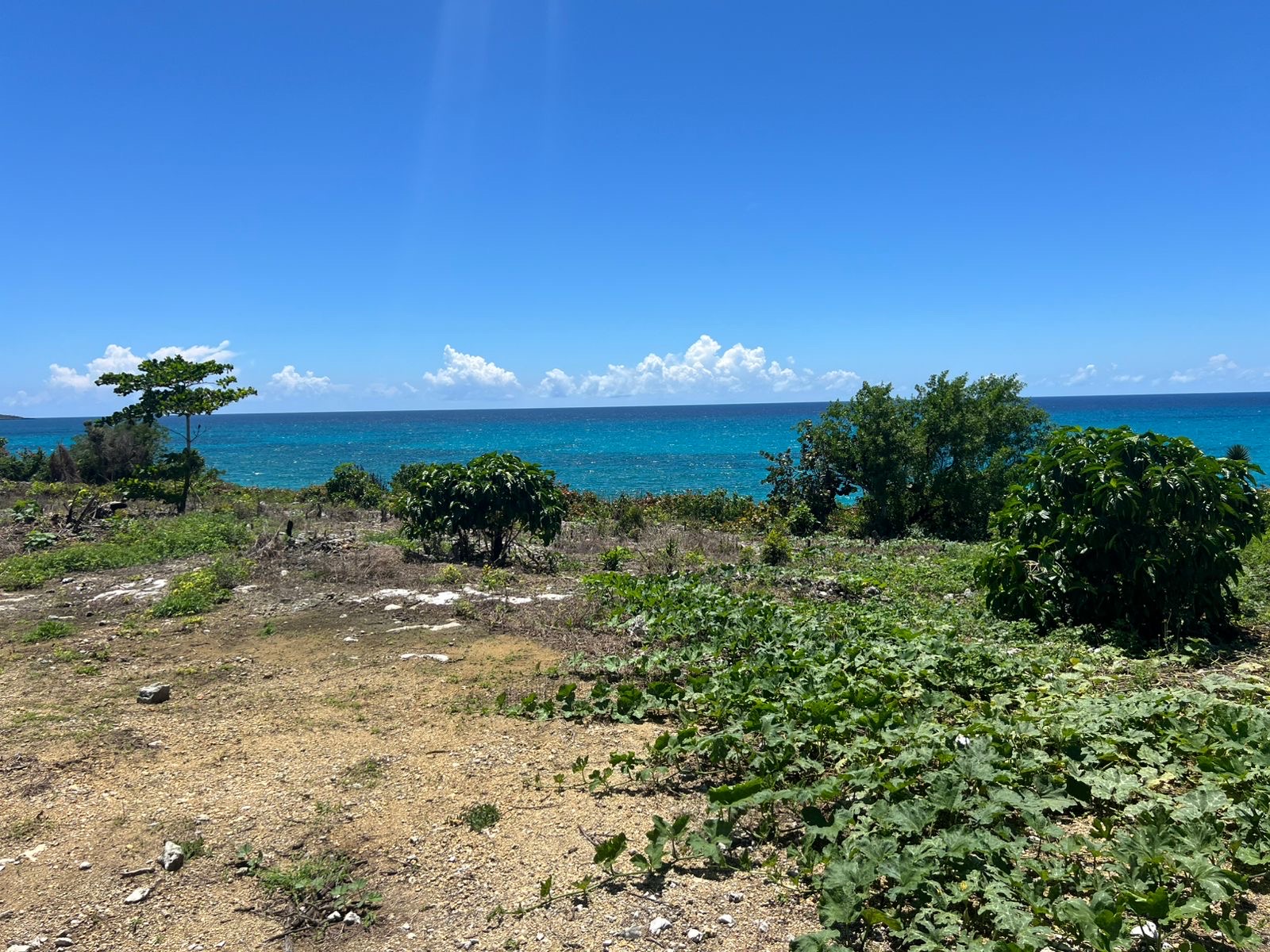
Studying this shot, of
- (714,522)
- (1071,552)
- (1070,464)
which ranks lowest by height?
(714,522)

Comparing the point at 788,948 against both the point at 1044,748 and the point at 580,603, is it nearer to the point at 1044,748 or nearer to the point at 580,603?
the point at 1044,748

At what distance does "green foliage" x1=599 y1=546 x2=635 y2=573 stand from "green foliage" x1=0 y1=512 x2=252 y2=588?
688 cm

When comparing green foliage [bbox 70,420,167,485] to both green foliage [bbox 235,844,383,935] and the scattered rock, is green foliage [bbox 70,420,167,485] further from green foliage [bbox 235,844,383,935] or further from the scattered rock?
green foliage [bbox 235,844,383,935]

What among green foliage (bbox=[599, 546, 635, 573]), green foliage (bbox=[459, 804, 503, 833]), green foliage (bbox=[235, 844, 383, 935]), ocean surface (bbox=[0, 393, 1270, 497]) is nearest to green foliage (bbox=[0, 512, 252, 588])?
green foliage (bbox=[599, 546, 635, 573])

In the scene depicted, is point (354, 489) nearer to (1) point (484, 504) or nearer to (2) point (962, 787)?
(1) point (484, 504)

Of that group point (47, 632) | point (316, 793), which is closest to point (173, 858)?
point (316, 793)

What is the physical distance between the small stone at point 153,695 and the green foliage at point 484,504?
624 cm

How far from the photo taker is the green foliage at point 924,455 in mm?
21359

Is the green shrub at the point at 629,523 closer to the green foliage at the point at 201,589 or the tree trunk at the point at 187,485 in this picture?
the green foliage at the point at 201,589

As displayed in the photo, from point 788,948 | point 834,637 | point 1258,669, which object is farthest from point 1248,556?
point 788,948

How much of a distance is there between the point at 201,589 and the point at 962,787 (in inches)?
397

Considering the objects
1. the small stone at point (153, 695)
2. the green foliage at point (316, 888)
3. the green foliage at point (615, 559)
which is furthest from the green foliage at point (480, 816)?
the green foliage at point (615, 559)

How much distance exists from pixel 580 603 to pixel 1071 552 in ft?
18.3

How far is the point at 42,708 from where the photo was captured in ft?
20.1
